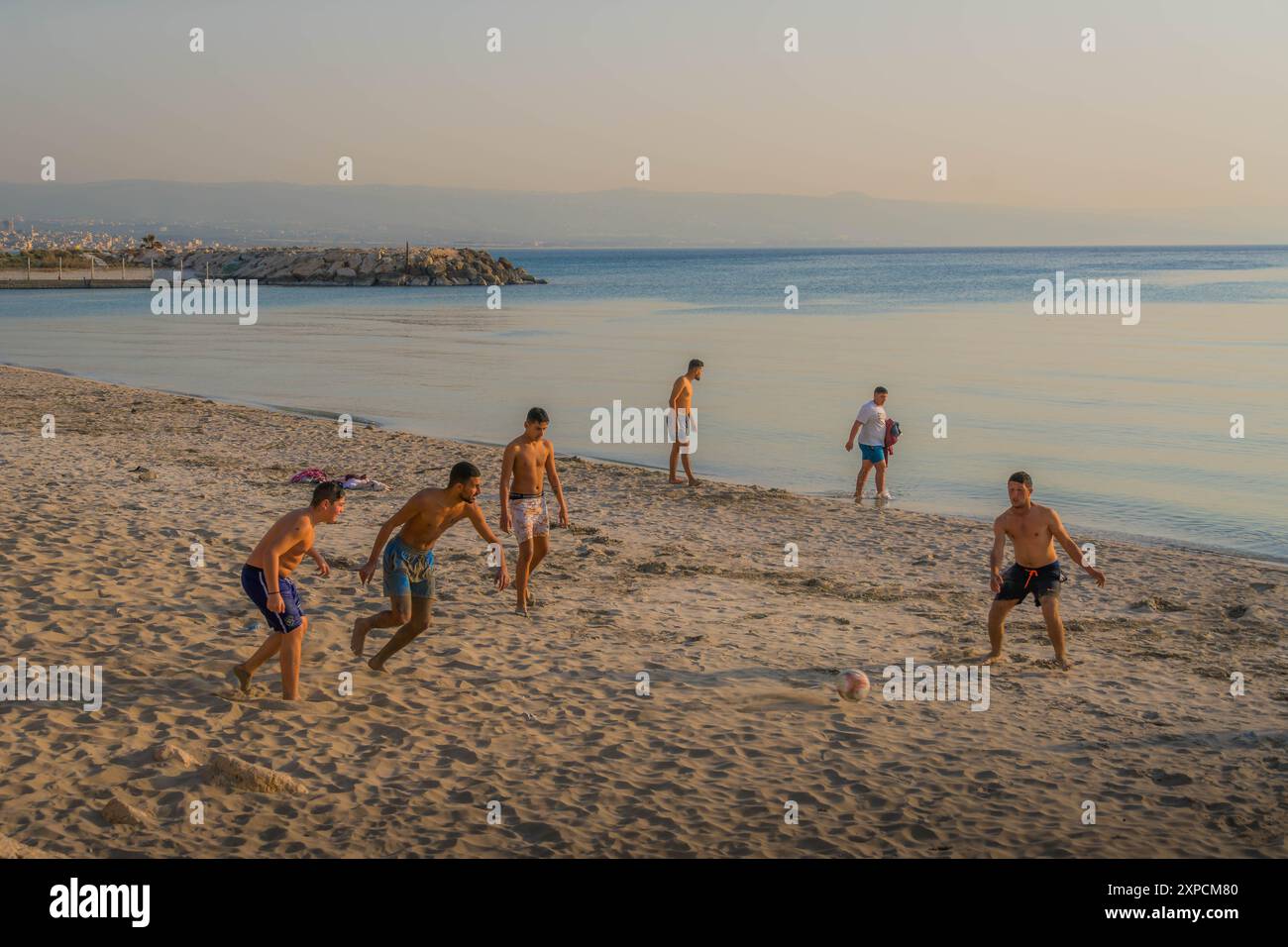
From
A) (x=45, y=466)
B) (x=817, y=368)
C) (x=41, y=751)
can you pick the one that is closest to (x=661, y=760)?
(x=41, y=751)

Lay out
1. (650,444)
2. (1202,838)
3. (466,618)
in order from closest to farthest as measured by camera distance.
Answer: (1202,838) → (466,618) → (650,444)

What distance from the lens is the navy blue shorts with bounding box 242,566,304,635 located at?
7.18 m

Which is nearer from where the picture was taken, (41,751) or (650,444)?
(41,751)

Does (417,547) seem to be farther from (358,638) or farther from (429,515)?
(358,638)

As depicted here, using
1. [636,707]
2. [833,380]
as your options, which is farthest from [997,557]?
[833,380]

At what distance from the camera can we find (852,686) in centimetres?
792

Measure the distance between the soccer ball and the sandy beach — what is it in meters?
0.08

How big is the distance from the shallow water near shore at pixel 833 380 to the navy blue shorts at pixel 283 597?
10012 millimetres

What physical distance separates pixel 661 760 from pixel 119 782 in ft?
9.44

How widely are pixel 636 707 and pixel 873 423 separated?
845 centimetres

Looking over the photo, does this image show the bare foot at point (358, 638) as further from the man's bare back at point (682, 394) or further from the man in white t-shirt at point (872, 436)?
the man in white t-shirt at point (872, 436)

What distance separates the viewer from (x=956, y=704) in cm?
794

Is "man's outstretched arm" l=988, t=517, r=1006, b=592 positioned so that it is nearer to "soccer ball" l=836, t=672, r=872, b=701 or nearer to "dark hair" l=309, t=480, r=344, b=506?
"soccer ball" l=836, t=672, r=872, b=701
